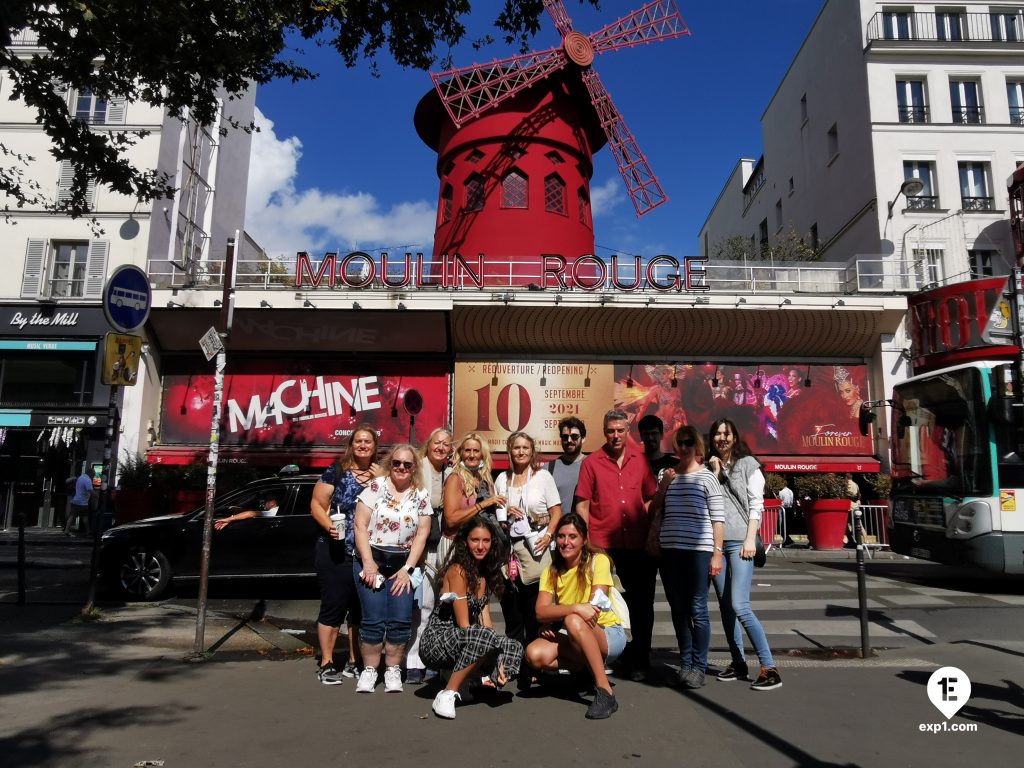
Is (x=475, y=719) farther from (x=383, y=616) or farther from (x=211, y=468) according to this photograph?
(x=211, y=468)

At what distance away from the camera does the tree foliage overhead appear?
6688 mm

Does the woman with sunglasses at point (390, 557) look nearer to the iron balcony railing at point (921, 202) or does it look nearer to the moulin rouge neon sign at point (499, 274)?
the moulin rouge neon sign at point (499, 274)

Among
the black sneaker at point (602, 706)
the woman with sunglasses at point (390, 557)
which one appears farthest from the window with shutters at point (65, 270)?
the black sneaker at point (602, 706)

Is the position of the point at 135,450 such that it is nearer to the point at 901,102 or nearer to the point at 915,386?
the point at 915,386

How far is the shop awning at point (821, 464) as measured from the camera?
17.9 meters

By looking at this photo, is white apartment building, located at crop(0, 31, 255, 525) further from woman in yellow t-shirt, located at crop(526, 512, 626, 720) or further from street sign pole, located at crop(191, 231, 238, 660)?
woman in yellow t-shirt, located at crop(526, 512, 626, 720)

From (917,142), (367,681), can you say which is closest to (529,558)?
(367,681)

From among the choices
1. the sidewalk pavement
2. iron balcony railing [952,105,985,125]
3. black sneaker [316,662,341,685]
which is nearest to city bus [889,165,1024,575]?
the sidewalk pavement

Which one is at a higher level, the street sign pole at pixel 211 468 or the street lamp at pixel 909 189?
the street lamp at pixel 909 189

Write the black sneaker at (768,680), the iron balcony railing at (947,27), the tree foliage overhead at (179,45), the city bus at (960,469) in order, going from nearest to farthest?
the black sneaker at (768,680)
the tree foliage overhead at (179,45)
the city bus at (960,469)
the iron balcony railing at (947,27)

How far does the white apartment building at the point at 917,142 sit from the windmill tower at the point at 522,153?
596 cm

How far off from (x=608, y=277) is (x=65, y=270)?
14.3 meters

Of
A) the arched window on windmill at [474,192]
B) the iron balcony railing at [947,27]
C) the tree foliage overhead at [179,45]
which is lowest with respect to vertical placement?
the tree foliage overhead at [179,45]

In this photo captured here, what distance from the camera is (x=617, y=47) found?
22906 millimetres
